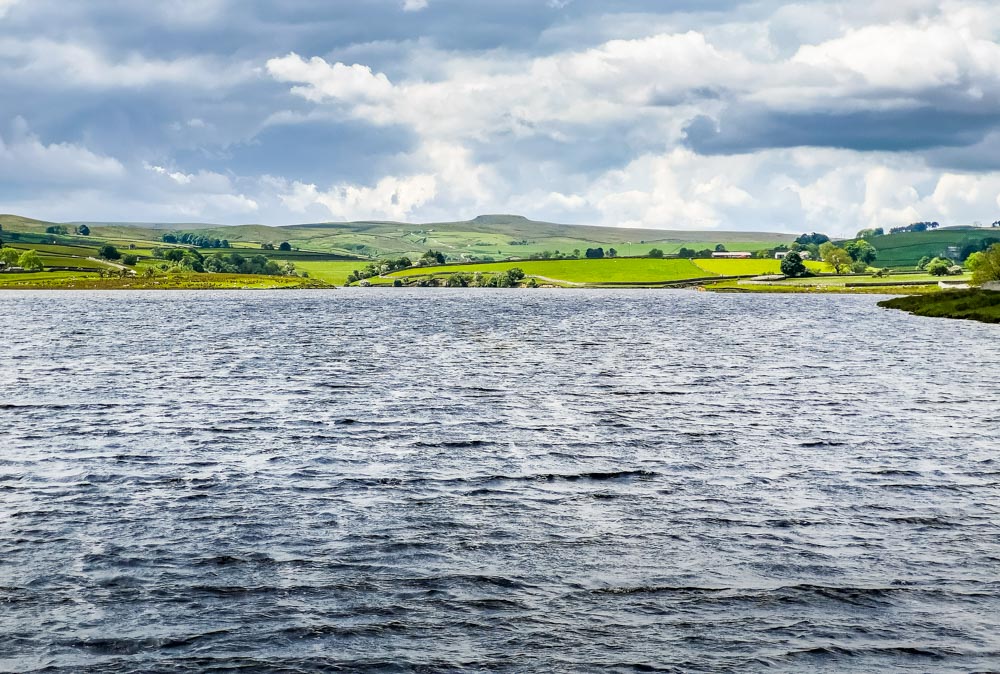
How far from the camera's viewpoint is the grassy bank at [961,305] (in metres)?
133

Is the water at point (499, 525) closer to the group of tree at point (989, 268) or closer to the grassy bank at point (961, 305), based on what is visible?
the grassy bank at point (961, 305)

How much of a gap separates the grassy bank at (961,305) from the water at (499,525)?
81851mm

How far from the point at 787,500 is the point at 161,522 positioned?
17.6 metres

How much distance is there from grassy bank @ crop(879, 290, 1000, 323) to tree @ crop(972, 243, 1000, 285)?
14129 millimetres

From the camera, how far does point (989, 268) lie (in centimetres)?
17775

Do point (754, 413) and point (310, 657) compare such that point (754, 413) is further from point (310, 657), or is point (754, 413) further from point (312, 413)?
point (310, 657)

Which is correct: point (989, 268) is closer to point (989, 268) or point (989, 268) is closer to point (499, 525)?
point (989, 268)

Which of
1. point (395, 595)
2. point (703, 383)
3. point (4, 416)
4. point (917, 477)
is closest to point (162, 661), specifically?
point (395, 595)

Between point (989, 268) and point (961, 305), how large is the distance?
38809 mm

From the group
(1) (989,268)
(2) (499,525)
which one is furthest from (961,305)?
(2) (499,525)

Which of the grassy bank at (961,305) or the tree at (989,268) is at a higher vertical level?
the tree at (989,268)

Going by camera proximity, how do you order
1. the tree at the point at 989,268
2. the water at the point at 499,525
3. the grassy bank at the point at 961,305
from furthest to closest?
the tree at the point at 989,268 < the grassy bank at the point at 961,305 < the water at the point at 499,525

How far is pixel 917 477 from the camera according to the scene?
32.0 metres

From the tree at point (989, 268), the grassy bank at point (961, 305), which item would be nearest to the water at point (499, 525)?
the grassy bank at point (961, 305)
